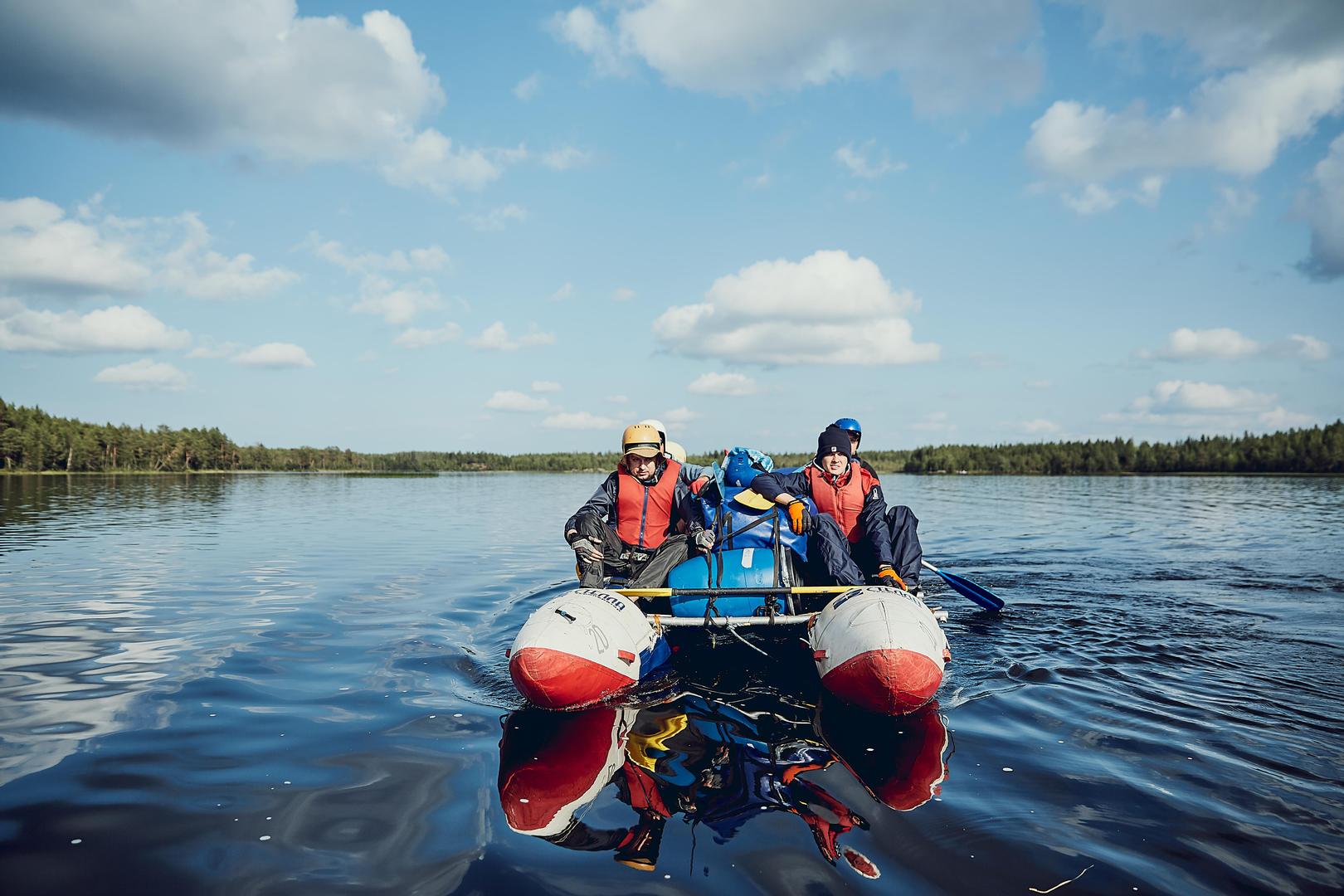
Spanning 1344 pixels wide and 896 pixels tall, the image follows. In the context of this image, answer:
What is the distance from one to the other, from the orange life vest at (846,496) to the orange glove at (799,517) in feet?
2.38

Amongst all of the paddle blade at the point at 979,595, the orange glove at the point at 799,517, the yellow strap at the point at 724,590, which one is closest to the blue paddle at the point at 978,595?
the paddle blade at the point at 979,595

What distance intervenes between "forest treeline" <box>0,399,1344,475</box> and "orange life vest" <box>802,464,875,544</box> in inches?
1904

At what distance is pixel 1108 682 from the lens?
23.2 feet

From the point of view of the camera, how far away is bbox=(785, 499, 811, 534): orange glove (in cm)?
817

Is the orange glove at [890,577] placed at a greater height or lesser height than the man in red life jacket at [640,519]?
lesser

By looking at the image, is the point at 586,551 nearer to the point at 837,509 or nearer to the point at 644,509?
the point at 644,509

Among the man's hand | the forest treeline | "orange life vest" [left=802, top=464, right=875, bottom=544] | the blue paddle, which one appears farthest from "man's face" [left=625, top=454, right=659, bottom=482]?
the forest treeline

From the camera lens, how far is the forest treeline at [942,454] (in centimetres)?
6475

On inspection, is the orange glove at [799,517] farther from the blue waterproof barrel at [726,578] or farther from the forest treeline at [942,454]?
the forest treeline at [942,454]

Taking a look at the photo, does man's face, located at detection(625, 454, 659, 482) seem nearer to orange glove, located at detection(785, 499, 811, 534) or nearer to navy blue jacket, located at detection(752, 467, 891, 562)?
navy blue jacket, located at detection(752, 467, 891, 562)

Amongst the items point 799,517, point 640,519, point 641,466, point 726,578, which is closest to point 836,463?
point 799,517

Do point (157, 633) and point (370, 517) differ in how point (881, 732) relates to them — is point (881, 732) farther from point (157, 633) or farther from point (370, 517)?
point (370, 517)

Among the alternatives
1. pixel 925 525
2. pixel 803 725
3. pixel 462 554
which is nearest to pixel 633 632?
pixel 803 725

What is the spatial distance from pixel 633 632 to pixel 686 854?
9.40 feet
